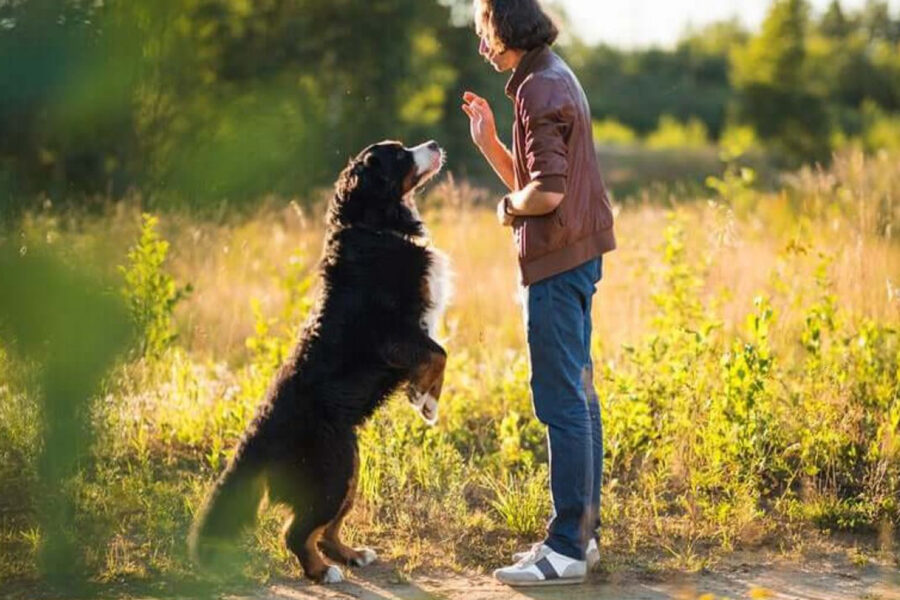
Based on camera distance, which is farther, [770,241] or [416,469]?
[770,241]

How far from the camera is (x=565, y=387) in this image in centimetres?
454

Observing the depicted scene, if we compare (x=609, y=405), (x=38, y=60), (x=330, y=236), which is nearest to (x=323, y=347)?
(x=330, y=236)

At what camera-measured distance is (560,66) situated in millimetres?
4441

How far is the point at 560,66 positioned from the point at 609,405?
2.27 m

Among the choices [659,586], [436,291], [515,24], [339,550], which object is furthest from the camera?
[436,291]

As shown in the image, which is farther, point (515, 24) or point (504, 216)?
point (504, 216)

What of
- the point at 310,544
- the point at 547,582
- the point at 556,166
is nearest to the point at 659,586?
the point at 547,582

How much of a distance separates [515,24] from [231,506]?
6.92ft

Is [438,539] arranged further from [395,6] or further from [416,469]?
[395,6]

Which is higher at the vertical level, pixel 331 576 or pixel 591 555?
pixel 591 555

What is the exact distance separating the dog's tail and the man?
1.01 metres

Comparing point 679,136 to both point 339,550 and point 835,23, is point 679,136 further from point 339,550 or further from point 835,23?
point 339,550

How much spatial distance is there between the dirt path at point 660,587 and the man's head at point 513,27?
2.04m

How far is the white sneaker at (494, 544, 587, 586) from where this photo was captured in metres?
4.66
